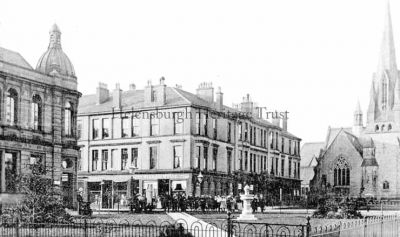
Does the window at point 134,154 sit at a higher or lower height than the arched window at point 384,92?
lower

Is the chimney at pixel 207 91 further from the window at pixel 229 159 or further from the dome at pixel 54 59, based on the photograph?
the dome at pixel 54 59

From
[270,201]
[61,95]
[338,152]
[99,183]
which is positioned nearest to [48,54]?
[61,95]

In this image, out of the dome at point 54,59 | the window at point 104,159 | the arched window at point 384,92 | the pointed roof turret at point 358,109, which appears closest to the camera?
the dome at point 54,59

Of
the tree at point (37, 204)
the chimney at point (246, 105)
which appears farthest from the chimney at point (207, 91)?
the tree at point (37, 204)

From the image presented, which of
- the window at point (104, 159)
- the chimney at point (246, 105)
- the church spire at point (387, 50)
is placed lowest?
the window at point (104, 159)

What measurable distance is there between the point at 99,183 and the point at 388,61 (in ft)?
190

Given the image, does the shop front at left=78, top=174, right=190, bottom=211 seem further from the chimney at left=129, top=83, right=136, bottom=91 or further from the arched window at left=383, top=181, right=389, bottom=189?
the arched window at left=383, top=181, right=389, bottom=189

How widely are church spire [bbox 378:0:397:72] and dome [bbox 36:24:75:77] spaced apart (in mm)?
67172

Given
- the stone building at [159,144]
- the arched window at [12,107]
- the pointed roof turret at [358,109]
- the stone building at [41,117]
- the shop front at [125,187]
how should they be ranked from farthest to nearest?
the pointed roof turret at [358,109] → the stone building at [159,144] → the shop front at [125,187] → the arched window at [12,107] → the stone building at [41,117]

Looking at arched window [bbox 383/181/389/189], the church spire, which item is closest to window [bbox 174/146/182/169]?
arched window [bbox 383/181/389/189]

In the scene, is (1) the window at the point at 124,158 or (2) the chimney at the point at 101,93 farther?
(2) the chimney at the point at 101,93

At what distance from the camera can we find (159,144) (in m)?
53.2

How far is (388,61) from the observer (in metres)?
94.1

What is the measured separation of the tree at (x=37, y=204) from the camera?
2159cm
